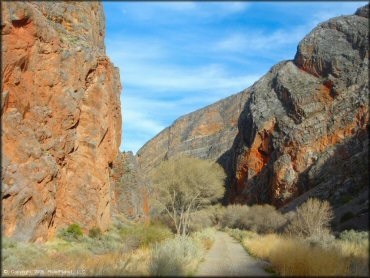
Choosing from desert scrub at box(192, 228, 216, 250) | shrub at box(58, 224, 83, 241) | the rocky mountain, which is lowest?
desert scrub at box(192, 228, 216, 250)

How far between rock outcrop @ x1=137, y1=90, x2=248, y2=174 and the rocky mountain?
42951 millimetres

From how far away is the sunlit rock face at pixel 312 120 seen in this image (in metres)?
64.9

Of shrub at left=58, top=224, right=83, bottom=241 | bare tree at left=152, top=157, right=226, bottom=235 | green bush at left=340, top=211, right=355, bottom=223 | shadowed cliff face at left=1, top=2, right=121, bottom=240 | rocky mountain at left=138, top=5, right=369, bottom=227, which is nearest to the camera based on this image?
shadowed cliff face at left=1, top=2, right=121, bottom=240

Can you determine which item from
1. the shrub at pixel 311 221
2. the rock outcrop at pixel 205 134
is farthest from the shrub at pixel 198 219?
the rock outcrop at pixel 205 134

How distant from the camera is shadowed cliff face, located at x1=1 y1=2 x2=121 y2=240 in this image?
24344 millimetres

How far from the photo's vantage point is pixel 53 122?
29.0 meters

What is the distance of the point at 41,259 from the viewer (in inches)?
784

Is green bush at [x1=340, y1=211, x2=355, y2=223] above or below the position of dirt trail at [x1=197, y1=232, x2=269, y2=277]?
above

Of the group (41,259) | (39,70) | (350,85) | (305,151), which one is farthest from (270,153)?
(41,259)

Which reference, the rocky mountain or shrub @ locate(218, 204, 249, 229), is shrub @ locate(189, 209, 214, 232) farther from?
shrub @ locate(218, 204, 249, 229)

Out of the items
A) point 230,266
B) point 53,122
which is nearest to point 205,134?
point 53,122

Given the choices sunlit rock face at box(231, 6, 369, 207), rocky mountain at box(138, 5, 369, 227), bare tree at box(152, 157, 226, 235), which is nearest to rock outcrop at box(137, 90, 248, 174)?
rocky mountain at box(138, 5, 369, 227)

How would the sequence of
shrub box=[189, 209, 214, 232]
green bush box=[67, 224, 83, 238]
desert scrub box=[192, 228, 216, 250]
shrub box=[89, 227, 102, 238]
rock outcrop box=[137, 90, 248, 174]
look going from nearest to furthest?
green bush box=[67, 224, 83, 238], shrub box=[89, 227, 102, 238], desert scrub box=[192, 228, 216, 250], shrub box=[189, 209, 214, 232], rock outcrop box=[137, 90, 248, 174]

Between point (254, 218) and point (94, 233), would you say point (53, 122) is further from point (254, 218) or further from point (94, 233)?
point (254, 218)
